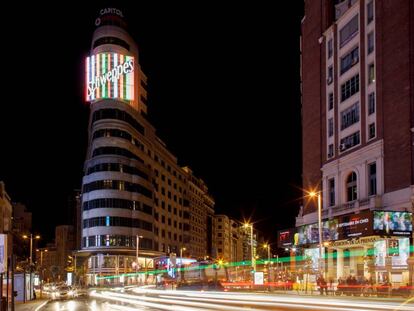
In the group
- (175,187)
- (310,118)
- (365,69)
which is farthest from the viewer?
(175,187)

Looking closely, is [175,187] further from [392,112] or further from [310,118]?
[392,112]

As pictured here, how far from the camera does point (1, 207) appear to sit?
376 feet

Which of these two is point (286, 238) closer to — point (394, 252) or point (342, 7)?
point (394, 252)

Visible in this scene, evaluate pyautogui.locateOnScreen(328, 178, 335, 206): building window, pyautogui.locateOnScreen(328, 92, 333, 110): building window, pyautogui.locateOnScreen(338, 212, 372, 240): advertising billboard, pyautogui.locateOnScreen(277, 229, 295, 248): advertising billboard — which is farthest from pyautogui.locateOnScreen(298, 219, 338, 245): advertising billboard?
pyautogui.locateOnScreen(328, 92, 333, 110): building window

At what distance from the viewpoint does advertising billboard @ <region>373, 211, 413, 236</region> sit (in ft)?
175

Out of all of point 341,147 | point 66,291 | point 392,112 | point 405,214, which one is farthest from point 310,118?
point 66,291

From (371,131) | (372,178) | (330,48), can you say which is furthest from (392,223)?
(330,48)

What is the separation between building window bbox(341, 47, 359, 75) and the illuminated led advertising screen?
220 feet

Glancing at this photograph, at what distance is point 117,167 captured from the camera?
121 meters

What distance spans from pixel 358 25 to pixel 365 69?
544 centimetres

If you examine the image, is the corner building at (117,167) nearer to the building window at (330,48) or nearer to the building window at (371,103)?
the building window at (330,48)

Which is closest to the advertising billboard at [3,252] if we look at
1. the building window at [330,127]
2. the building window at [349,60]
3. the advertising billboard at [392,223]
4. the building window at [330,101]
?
the advertising billboard at [392,223]

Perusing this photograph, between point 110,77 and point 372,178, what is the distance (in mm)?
77791

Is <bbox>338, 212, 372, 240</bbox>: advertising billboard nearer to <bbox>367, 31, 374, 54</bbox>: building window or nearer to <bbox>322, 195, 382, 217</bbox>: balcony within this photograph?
<bbox>322, 195, 382, 217</bbox>: balcony
